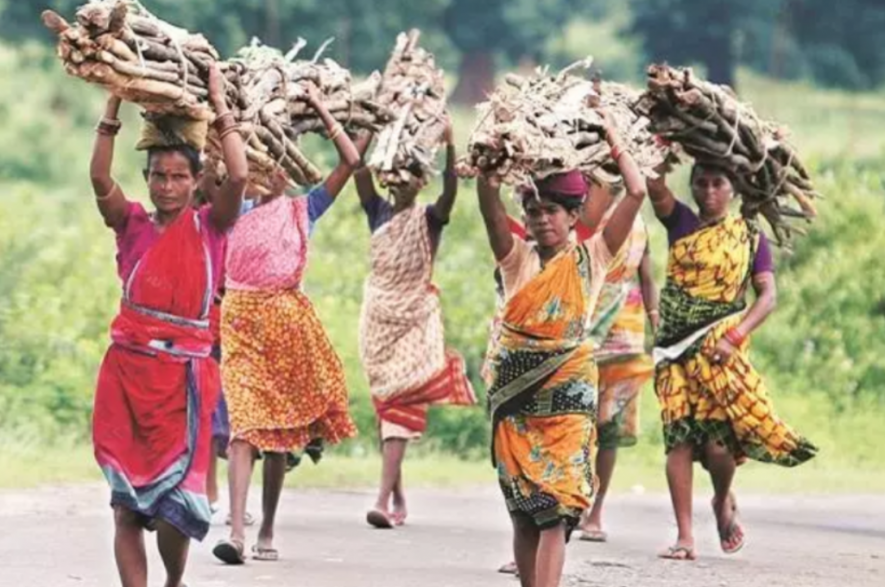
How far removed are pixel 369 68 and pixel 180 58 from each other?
29901 millimetres

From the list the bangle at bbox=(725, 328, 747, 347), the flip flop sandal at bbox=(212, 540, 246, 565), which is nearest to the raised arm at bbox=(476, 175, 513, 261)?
the flip flop sandal at bbox=(212, 540, 246, 565)

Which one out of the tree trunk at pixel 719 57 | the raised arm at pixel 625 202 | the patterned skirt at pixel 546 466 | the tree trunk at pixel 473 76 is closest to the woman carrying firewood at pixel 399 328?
the raised arm at pixel 625 202

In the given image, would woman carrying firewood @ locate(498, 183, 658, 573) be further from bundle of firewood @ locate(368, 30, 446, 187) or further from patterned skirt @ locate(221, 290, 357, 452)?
patterned skirt @ locate(221, 290, 357, 452)

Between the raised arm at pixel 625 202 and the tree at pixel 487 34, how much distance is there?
3475cm

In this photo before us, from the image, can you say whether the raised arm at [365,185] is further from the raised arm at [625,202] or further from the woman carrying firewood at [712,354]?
the raised arm at [625,202]

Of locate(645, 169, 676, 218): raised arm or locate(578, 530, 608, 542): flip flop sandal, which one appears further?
locate(578, 530, 608, 542): flip flop sandal

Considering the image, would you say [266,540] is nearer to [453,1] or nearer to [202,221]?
[202,221]

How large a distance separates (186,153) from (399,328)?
4370 millimetres

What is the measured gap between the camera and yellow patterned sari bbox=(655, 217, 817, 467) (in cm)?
1173

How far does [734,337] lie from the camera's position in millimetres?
11719

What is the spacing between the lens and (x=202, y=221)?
8719mm

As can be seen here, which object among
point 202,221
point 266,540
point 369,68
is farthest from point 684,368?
point 369,68

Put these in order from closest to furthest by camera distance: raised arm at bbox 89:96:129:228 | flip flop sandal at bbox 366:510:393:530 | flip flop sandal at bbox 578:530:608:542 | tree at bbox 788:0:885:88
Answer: raised arm at bbox 89:96:129:228, flip flop sandal at bbox 578:530:608:542, flip flop sandal at bbox 366:510:393:530, tree at bbox 788:0:885:88

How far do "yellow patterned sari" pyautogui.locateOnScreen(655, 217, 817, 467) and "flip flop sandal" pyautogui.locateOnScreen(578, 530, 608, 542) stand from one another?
869 mm
